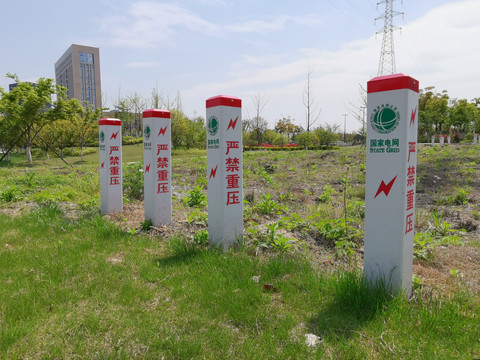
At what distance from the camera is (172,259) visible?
13.9 ft

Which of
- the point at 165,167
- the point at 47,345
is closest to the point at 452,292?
the point at 47,345

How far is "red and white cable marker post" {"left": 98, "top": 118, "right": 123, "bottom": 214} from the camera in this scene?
6.69 meters

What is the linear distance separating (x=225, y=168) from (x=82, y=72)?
96.5 m

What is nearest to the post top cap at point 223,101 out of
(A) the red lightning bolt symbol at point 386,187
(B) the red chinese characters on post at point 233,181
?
(B) the red chinese characters on post at point 233,181

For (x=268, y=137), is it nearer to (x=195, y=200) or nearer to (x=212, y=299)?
(x=195, y=200)

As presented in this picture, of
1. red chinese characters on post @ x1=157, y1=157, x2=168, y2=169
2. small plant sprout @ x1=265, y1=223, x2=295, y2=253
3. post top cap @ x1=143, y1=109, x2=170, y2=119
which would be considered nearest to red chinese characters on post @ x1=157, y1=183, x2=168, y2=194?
red chinese characters on post @ x1=157, y1=157, x2=168, y2=169

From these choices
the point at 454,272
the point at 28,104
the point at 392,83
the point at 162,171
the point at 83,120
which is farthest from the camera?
the point at 83,120

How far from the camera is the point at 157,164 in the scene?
5691 mm

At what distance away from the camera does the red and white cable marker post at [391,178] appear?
9.05 ft

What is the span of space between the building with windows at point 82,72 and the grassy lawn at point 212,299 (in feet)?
294

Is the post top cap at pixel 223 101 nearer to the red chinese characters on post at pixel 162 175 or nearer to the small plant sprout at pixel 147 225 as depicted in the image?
the red chinese characters on post at pixel 162 175

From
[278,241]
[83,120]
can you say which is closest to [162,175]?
[278,241]

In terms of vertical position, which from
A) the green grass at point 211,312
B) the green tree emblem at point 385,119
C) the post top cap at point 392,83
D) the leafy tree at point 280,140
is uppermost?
the leafy tree at point 280,140

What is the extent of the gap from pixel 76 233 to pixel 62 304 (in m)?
2.60
